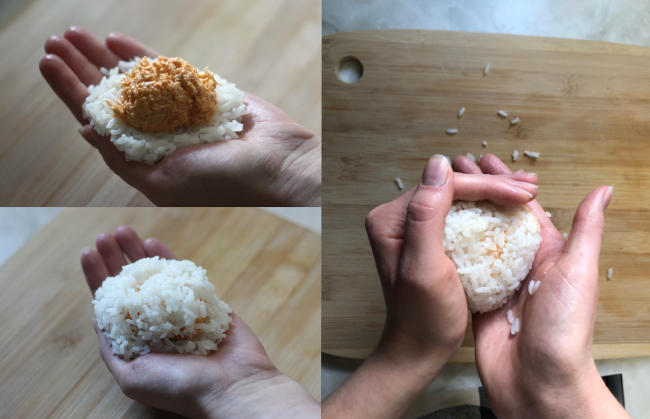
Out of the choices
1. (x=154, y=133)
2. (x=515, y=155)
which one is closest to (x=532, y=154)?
(x=515, y=155)

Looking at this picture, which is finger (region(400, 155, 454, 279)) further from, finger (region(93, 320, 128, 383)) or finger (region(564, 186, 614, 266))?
finger (region(93, 320, 128, 383))

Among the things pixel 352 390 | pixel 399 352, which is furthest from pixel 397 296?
pixel 352 390

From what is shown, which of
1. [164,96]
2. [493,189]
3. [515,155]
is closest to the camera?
[164,96]

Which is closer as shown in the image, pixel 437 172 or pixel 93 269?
pixel 437 172

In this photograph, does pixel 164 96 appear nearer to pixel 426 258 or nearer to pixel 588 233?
pixel 426 258

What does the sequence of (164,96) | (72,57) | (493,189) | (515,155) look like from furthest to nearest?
(515,155), (72,57), (493,189), (164,96)

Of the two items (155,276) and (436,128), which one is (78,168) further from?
(436,128)

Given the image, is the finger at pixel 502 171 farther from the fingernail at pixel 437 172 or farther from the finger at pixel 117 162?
the finger at pixel 117 162

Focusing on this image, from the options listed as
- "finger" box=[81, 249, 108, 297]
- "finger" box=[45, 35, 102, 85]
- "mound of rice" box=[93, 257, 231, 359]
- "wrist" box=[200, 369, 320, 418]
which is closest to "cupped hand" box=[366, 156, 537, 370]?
"wrist" box=[200, 369, 320, 418]
